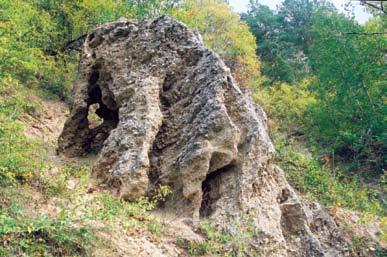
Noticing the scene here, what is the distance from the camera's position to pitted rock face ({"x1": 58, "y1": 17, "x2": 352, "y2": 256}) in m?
8.47

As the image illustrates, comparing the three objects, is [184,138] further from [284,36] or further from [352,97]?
[284,36]

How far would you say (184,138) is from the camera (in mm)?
9117

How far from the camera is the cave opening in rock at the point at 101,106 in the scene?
10.8 meters

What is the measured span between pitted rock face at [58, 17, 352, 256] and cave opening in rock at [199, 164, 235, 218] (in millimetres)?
19

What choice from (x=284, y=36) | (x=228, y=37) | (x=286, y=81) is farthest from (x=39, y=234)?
(x=284, y=36)

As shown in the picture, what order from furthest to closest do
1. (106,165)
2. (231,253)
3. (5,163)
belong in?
(106,165) < (231,253) < (5,163)

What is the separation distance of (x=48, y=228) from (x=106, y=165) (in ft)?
11.0

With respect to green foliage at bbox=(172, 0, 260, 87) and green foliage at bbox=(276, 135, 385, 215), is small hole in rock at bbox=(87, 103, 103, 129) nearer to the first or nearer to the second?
green foliage at bbox=(276, 135, 385, 215)

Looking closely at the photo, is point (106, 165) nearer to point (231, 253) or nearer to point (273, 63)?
point (231, 253)

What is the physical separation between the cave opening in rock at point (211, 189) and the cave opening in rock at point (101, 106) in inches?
117

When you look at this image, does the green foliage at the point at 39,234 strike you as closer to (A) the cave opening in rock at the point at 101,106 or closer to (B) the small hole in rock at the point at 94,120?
(A) the cave opening in rock at the point at 101,106

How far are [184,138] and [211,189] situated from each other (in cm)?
105

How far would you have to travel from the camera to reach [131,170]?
8.33 meters

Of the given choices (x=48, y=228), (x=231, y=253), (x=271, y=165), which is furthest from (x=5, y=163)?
(x=271, y=165)
